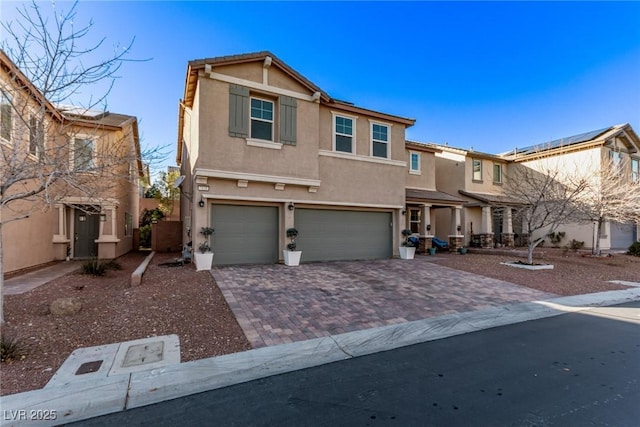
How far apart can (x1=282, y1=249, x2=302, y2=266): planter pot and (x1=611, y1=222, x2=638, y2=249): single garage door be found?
84.0ft

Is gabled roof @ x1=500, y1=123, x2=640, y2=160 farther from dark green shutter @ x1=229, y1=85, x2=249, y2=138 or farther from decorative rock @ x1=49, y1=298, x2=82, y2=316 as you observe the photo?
decorative rock @ x1=49, y1=298, x2=82, y2=316

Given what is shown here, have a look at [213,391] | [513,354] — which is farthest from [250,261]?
[513,354]

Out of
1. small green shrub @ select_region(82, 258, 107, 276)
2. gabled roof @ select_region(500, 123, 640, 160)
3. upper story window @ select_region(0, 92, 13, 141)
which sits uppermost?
gabled roof @ select_region(500, 123, 640, 160)

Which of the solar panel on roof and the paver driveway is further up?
the solar panel on roof

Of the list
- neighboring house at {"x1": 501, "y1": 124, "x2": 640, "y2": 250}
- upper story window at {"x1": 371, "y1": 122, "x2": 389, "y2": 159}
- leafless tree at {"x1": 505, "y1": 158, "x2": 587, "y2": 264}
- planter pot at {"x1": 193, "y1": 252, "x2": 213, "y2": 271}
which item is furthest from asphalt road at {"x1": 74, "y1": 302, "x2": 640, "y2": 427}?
neighboring house at {"x1": 501, "y1": 124, "x2": 640, "y2": 250}

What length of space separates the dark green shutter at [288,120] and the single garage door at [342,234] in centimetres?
277

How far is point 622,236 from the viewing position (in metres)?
23.2

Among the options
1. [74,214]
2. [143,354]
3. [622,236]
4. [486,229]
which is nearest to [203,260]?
[143,354]

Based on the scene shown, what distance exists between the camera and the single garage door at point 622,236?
22.8m

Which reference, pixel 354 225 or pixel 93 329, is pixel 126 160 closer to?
pixel 93 329

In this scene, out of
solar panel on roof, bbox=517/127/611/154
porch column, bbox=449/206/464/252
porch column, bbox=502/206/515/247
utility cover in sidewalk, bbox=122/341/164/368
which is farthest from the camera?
solar panel on roof, bbox=517/127/611/154

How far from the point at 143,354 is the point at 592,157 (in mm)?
25842

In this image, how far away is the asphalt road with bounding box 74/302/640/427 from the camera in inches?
117

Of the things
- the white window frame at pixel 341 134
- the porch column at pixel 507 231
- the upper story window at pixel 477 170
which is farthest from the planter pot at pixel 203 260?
the porch column at pixel 507 231
